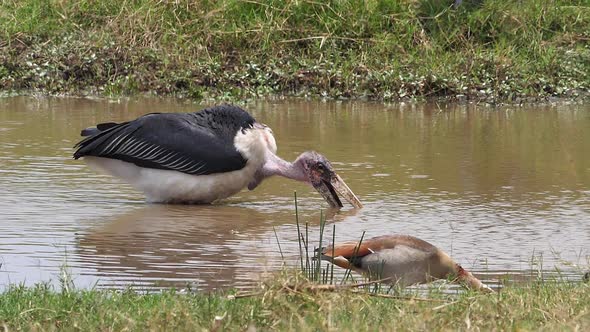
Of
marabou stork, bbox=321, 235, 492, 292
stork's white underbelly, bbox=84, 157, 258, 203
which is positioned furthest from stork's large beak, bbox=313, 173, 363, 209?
marabou stork, bbox=321, 235, 492, 292

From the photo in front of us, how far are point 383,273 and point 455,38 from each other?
8781 millimetres

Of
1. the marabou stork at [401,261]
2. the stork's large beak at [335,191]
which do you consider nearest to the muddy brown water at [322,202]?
the stork's large beak at [335,191]

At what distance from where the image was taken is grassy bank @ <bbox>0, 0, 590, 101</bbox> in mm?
13812

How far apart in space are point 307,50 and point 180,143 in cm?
590

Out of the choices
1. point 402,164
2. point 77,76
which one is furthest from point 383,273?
point 77,76

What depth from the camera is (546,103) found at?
13.6 metres

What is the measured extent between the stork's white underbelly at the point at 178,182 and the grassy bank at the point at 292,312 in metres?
3.34

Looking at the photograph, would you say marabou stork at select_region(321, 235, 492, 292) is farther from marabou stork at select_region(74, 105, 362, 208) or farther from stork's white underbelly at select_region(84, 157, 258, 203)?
stork's white underbelly at select_region(84, 157, 258, 203)

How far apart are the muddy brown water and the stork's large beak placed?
90mm

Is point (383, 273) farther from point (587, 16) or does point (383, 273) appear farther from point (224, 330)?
point (587, 16)

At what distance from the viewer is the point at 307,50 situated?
47.2 feet

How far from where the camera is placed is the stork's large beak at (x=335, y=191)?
28.2ft

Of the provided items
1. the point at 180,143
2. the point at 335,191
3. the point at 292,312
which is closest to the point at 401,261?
the point at 292,312

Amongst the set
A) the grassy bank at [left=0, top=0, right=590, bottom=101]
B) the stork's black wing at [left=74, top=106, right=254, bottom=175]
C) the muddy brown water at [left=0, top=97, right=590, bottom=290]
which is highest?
the grassy bank at [left=0, top=0, right=590, bottom=101]
